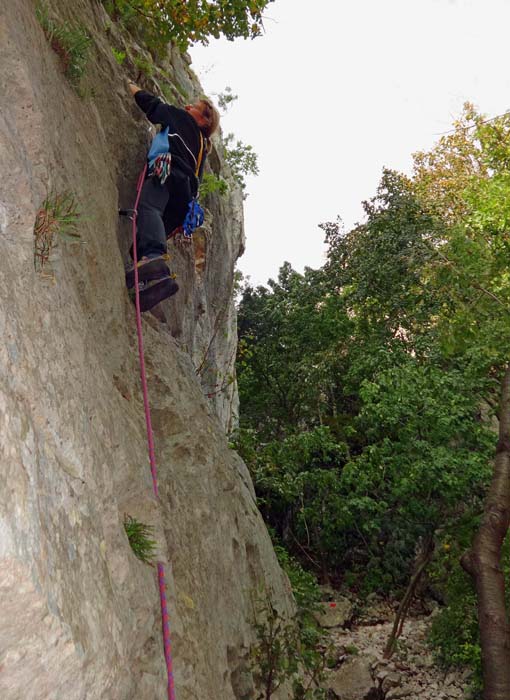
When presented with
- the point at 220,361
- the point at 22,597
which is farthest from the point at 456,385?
the point at 22,597

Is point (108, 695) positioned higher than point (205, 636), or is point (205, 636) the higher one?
point (108, 695)

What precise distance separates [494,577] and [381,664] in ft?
19.5

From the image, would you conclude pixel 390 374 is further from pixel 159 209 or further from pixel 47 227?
pixel 47 227

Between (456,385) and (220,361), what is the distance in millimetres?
4832

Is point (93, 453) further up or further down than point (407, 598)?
further up

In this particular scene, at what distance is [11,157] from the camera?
2.59 meters

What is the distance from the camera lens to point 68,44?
13.7 feet

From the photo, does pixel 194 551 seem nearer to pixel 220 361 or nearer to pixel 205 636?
pixel 205 636

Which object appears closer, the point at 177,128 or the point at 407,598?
the point at 177,128

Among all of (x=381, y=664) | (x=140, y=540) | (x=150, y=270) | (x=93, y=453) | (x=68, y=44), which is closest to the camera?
(x=93, y=453)

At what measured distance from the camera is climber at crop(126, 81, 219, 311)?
4.96m

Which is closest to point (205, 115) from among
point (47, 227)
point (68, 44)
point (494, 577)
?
point (68, 44)

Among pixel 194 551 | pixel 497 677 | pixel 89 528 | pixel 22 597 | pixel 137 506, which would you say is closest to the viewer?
pixel 22 597

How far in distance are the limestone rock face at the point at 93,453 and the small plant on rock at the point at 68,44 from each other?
0.39 ft
